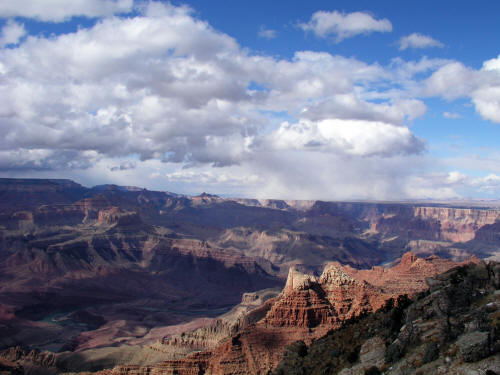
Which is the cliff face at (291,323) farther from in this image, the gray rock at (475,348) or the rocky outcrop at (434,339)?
the gray rock at (475,348)

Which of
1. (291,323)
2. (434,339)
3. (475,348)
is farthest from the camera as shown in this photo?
(291,323)

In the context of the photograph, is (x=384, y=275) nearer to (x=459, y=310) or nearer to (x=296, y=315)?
(x=296, y=315)

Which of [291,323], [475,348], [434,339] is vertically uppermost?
[475,348]

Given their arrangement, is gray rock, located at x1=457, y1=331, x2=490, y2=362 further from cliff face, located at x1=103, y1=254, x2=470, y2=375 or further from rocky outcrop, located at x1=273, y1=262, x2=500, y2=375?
cliff face, located at x1=103, y1=254, x2=470, y2=375

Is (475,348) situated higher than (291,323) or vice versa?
(475,348)

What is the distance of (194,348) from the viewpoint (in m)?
112

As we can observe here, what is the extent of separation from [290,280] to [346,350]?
50856 mm

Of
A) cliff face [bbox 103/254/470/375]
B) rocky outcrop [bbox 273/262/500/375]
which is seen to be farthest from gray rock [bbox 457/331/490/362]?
cliff face [bbox 103/254/470/375]

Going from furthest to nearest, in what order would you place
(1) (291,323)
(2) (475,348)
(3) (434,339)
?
(1) (291,323) → (3) (434,339) → (2) (475,348)

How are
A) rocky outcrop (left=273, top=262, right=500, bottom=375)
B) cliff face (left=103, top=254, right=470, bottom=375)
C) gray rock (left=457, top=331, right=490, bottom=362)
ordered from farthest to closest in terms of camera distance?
cliff face (left=103, top=254, right=470, bottom=375) < rocky outcrop (left=273, top=262, right=500, bottom=375) < gray rock (left=457, top=331, right=490, bottom=362)

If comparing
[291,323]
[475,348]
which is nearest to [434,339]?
[475,348]

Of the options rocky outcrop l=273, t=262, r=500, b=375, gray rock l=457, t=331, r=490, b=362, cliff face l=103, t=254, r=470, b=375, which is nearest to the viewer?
gray rock l=457, t=331, r=490, b=362

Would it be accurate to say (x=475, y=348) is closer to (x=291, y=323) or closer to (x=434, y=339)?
(x=434, y=339)

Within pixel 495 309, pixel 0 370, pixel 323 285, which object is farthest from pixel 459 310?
pixel 0 370
